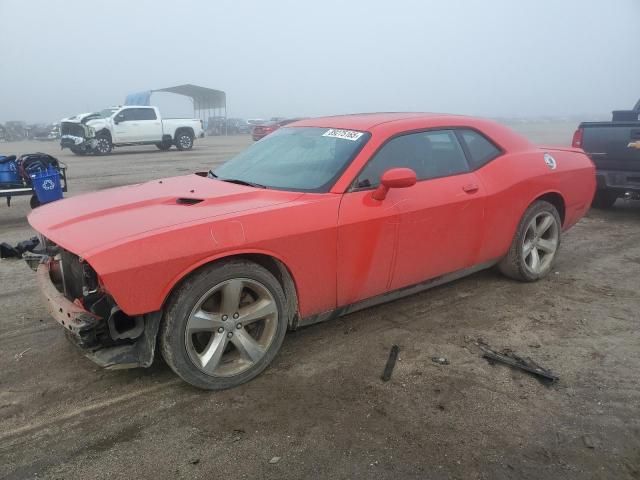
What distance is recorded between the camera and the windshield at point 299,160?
11.3 feet

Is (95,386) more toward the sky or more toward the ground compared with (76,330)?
more toward the ground

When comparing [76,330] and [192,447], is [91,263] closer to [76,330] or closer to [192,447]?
[76,330]

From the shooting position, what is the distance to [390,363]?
10.6 ft

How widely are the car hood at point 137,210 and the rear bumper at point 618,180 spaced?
212 inches

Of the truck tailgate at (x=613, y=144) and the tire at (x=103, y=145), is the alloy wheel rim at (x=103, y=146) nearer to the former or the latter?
the tire at (x=103, y=145)

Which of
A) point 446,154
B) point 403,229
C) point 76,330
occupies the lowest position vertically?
point 76,330

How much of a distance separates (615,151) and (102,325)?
22.0 ft

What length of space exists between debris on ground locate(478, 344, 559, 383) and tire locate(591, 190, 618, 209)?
5.50 metres

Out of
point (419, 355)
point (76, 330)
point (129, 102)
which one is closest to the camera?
point (76, 330)

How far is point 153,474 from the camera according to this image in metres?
2.30

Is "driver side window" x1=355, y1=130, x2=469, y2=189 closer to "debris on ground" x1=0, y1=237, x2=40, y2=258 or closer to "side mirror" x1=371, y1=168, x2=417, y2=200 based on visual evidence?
"side mirror" x1=371, y1=168, x2=417, y2=200

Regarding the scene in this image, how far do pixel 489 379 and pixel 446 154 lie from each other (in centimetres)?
175

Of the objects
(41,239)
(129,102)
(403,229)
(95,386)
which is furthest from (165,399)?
(129,102)

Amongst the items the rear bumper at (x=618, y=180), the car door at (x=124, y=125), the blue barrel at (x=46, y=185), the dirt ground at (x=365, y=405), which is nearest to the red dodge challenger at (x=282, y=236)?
the dirt ground at (x=365, y=405)
